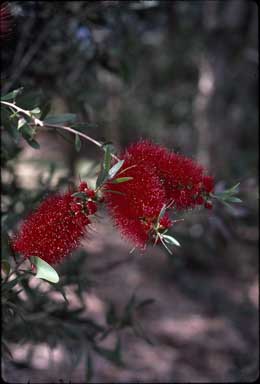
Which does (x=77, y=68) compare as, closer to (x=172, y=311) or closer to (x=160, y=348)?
(x=160, y=348)

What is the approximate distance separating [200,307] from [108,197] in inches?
95.7

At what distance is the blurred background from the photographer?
1.92 meters

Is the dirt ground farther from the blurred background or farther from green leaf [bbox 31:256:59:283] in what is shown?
green leaf [bbox 31:256:59:283]

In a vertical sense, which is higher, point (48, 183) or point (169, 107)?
point (48, 183)

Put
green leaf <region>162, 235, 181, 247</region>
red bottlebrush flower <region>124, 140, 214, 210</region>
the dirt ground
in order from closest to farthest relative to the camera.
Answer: green leaf <region>162, 235, 181, 247</region>, red bottlebrush flower <region>124, 140, 214, 210</region>, the dirt ground

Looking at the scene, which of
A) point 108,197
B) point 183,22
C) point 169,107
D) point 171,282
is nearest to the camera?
point 108,197

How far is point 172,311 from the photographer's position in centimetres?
334

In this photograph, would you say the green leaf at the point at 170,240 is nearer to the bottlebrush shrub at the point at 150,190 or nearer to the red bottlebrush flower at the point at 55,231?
the bottlebrush shrub at the point at 150,190

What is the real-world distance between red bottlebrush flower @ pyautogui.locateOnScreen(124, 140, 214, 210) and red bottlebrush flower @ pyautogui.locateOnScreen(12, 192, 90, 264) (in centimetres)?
17

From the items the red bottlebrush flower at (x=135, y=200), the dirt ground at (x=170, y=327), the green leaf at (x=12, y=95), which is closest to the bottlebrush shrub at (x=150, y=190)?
the red bottlebrush flower at (x=135, y=200)

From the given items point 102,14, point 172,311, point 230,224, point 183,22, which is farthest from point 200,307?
point 183,22

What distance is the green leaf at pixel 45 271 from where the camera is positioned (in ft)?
3.44

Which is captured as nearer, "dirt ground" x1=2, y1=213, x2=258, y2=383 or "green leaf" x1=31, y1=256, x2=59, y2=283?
"green leaf" x1=31, y1=256, x2=59, y2=283

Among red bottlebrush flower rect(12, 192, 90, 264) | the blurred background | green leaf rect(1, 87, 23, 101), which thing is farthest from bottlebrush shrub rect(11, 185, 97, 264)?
green leaf rect(1, 87, 23, 101)
